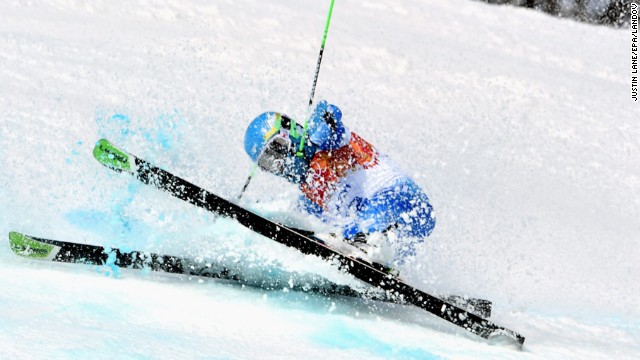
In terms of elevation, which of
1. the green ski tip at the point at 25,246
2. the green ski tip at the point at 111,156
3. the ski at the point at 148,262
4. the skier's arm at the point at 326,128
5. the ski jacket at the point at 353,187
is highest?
the skier's arm at the point at 326,128

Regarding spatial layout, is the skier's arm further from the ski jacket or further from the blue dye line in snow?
the blue dye line in snow

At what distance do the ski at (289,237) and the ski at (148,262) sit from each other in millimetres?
176

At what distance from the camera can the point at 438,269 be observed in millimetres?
5215

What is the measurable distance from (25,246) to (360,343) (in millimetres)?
1775

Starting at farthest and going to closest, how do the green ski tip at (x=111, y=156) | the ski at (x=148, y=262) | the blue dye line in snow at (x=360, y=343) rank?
the ski at (x=148, y=262) < the green ski tip at (x=111, y=156) < the blue dye line in snow at (x=360, y=343)

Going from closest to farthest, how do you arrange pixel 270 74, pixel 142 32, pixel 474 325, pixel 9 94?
1. pixel 474 325
2. pixel 9 94
3. pixel 270 74
4. pixel 142 32

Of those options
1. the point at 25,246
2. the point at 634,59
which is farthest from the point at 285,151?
the point at 634,59

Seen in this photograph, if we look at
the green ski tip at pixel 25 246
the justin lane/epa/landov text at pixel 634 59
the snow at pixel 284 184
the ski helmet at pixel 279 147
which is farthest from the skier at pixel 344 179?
the justin lane/epa/landov text at pixel 634 59

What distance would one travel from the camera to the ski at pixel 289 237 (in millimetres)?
3896

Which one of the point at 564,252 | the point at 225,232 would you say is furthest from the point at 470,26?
the point at 225,232

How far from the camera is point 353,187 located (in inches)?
178

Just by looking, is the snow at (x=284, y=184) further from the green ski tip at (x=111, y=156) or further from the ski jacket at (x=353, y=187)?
the green ski tip at (x=111, y=156)

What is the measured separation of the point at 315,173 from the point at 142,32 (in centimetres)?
699

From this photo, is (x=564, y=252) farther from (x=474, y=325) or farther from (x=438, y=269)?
(x=474, y=325)
